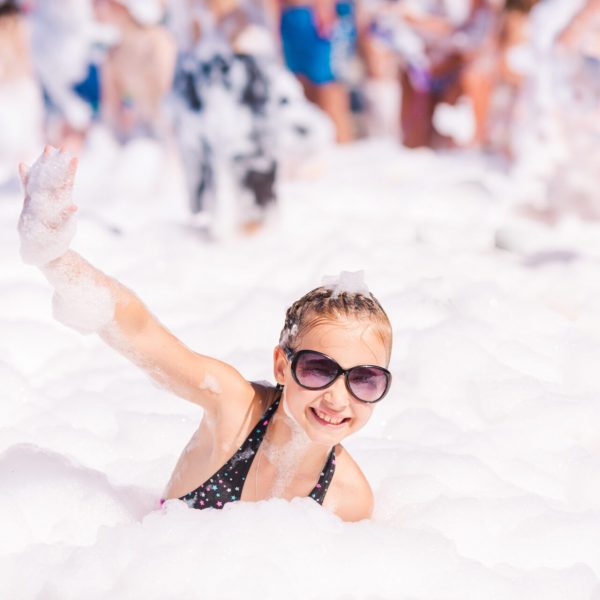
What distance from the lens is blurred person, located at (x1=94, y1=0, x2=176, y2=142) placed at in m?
5.84

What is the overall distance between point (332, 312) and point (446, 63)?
5254 mm

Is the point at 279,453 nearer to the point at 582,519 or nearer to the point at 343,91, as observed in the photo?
the point at 582,519

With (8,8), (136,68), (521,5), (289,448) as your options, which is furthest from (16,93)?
(289,448)

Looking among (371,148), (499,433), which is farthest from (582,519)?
(371,148)

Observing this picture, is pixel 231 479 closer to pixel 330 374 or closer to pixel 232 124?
pixel 330 374

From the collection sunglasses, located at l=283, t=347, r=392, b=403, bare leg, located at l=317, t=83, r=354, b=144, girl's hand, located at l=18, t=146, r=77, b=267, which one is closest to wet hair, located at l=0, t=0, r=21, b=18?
bare leg, located at l=317, t=83, r=354, b=144

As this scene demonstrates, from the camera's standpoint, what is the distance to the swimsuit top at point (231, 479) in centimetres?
197

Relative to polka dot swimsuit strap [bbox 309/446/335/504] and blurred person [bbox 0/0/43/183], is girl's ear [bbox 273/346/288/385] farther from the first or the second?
blurred person [bbox 0/0/43/183]

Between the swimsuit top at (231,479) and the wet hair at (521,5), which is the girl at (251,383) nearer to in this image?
the swimsuit top at (231,479)

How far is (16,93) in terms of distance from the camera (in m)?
5.87

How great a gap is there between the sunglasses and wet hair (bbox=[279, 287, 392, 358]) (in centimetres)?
9

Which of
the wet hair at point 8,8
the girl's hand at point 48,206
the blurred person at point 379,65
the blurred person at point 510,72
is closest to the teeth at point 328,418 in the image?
the girl's hand at point 48,206

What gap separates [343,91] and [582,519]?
5.21m

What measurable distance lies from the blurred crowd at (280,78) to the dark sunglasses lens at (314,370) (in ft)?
8.59
